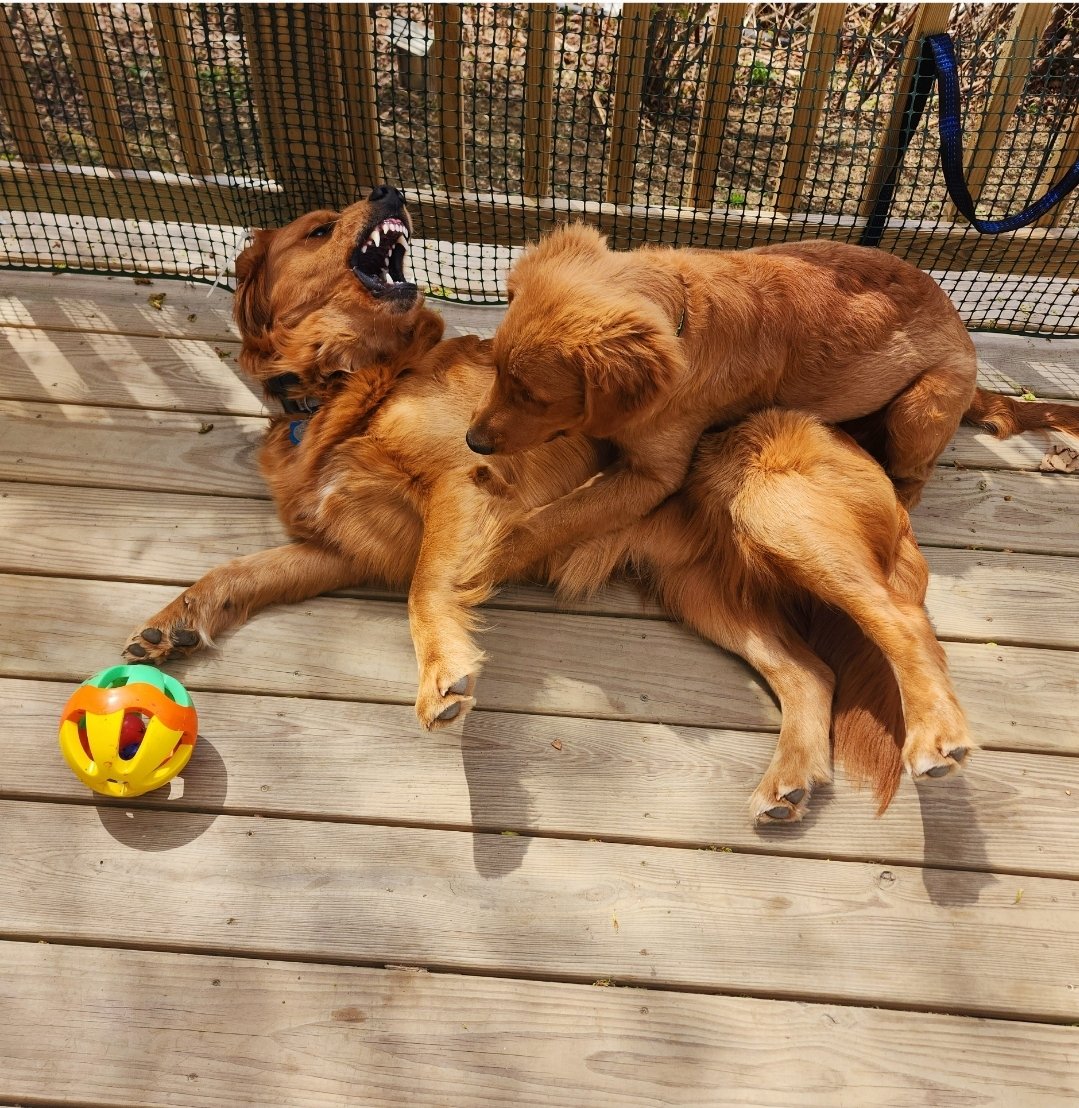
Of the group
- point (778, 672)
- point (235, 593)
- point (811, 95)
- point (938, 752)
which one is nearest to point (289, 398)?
point (235, 593)

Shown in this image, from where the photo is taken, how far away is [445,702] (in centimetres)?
213

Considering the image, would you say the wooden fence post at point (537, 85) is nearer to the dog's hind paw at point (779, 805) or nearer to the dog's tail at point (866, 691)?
the dog's tail at point (866, 691)

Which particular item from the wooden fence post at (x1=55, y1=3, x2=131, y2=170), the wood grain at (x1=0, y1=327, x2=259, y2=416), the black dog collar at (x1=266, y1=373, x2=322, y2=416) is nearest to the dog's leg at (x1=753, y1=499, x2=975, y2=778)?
the black dog collar at (x1=266, y1=373, x2=322, y2=416)

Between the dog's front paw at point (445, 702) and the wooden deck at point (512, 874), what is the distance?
5.8 inches

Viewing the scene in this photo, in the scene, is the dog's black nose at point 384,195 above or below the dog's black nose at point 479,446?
above

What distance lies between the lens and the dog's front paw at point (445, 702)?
213 cm

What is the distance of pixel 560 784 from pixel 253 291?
192 centimetres

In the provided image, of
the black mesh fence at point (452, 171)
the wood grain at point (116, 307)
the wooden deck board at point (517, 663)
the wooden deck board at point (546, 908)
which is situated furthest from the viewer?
the wood grain at point (116, 307)

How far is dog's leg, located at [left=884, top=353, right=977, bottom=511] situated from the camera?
8.61 ft

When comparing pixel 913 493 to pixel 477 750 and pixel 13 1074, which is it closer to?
pixel 477 750

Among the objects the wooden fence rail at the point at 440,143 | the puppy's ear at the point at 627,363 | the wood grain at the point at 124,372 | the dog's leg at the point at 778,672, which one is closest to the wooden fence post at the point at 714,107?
the wooden fence rail at the point at 440,143

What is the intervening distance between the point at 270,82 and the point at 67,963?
3.15 meters

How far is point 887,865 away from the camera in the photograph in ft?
6.86

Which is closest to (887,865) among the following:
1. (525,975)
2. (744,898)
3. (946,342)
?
(744,898)
